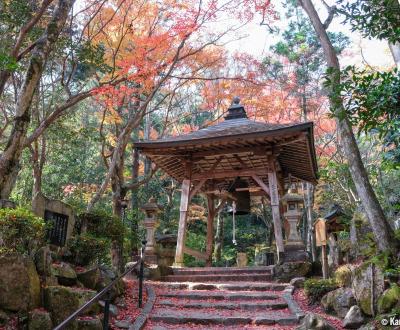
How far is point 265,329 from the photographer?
18.3ft

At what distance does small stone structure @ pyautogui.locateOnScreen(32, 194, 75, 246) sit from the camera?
6.86m

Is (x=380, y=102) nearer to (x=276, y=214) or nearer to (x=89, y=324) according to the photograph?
(x=89, y=324)

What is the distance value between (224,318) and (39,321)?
119 inches

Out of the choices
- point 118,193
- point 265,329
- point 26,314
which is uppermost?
point 118,193

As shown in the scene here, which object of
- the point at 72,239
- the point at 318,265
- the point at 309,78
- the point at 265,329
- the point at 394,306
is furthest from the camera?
the point at 309,78

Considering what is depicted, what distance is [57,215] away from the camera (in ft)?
23.8

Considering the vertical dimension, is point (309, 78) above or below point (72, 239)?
above

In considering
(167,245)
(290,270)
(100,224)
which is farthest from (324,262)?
(167,245)

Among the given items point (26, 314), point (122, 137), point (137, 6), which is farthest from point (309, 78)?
point (26, 314)

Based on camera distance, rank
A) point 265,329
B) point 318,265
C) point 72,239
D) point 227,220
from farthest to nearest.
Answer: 1. point 227,220
2. point 318,265
3. point 72,239
4. point 265,329

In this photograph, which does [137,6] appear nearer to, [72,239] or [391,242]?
[72,239]

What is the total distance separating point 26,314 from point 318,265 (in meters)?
6.96

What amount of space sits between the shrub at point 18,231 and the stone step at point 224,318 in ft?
8.26

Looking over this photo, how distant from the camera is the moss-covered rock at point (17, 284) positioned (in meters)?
4.44
